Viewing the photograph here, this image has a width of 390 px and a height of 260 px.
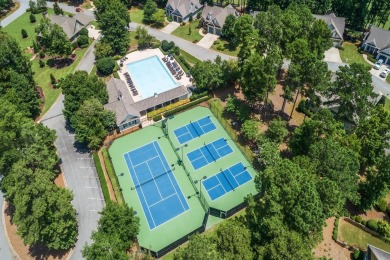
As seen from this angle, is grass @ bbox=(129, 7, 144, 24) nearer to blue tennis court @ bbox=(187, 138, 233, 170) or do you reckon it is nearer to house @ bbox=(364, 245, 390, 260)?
blue tennis court @ bbox=(187, 138, 233, 170)

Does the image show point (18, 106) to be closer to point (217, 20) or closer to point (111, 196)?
point (111, 196)

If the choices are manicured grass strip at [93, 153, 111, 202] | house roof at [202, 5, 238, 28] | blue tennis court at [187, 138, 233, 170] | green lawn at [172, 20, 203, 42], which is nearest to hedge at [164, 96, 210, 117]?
blue tennis court at [187, 138, 233, 170]

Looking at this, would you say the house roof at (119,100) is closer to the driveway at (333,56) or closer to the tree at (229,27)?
the tree at (229,27)

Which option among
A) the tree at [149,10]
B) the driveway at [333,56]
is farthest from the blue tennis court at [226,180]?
the tree at [149,10]

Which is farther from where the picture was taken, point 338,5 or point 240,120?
point 338,5

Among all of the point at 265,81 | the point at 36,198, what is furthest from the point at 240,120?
the point at 36,198

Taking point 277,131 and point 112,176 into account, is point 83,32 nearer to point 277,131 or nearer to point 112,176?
point 112,176
